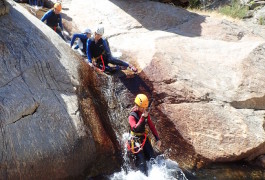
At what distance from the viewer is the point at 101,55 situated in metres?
10.2

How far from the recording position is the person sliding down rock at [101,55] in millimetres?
10055

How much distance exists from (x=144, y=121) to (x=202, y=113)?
207cm

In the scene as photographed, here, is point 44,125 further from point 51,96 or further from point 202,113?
point 202,113

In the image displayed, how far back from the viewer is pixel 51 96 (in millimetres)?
7035

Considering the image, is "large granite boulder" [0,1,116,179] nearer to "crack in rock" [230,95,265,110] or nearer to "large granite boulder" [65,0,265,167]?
"large granite boulder" [65,0,265,167]

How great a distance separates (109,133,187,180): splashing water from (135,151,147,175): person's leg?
0.09 meters

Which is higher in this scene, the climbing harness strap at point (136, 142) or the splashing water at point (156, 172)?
the climbing harness strap at point (136, 142)

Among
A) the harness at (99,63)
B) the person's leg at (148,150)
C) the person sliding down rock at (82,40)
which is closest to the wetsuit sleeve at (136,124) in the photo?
the person's leg at (148,150)

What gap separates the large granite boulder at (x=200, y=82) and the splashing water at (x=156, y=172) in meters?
0.33

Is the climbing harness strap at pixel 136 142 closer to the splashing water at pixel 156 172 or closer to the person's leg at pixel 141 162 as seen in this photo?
the person's leg at pixel 141 162

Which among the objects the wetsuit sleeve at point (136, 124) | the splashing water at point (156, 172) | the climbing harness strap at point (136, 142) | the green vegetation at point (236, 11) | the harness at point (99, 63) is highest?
the green vegetation at point (236, 11)

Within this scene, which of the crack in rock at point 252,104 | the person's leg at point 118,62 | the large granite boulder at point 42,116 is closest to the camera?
the large granite boulder at point 42,116

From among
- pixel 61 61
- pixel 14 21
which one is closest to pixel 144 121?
pixel 61 61

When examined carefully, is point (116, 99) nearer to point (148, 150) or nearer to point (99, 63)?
point (99, 63)
